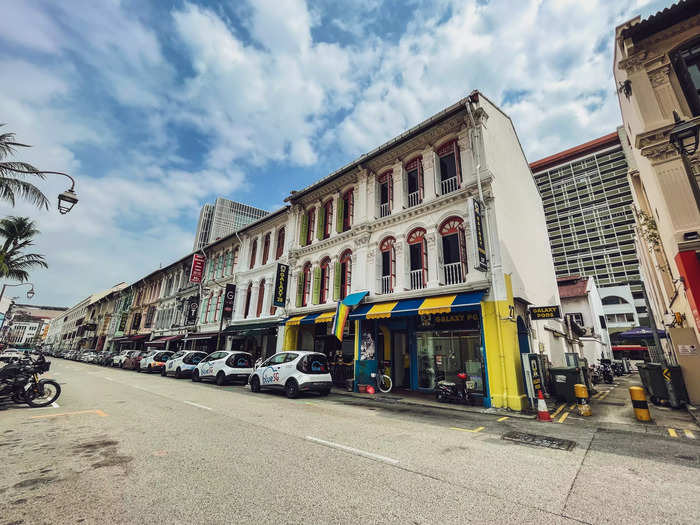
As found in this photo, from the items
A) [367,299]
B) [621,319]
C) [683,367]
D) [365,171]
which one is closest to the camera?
[683,367]

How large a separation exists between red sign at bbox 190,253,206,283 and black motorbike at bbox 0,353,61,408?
1965 cm

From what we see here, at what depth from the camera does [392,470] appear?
431 cm

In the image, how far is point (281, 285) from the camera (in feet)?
60.9

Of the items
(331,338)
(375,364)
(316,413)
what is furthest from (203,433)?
(331,338)

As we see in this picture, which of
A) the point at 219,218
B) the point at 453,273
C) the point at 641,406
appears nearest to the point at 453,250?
the point at 453,273

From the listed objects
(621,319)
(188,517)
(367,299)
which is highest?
(621,319)

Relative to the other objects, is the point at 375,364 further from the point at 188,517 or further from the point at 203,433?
the point at 188,517

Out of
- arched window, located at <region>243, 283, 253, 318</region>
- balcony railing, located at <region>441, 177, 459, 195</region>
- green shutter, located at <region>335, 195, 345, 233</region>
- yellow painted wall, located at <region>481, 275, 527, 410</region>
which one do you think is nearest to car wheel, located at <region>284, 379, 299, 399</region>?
yellow painted wall, located at <region>481, 275, 527, 410</region>

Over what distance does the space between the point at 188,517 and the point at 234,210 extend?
405ft

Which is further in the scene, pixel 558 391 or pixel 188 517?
pixel 558 391

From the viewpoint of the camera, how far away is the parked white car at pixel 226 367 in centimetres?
1512

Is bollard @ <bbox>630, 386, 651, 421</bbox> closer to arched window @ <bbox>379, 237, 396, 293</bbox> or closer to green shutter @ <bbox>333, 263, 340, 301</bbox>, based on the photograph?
arched window @ <bbox>379, 237, 396, 293</bbox>

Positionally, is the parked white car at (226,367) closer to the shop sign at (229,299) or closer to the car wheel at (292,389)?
the car wheel at (292,389)

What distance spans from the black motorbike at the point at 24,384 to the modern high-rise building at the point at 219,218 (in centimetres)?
10242
